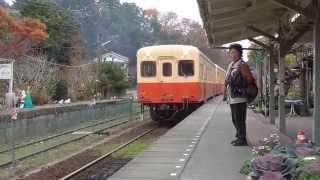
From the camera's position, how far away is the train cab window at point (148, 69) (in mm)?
24812

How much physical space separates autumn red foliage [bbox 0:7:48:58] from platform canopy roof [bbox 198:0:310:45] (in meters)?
22.5

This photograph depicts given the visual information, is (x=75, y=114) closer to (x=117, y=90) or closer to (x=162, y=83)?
(x=162, y=83)

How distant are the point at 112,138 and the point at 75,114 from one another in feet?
15.2

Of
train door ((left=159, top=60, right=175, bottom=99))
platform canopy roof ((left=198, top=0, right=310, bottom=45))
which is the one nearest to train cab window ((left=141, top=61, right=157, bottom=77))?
train door ((left=159, top=60, right=175, bottom=99))

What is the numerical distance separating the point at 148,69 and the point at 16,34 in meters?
18.8

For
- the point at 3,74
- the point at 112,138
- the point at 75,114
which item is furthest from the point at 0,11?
the point at 3,74

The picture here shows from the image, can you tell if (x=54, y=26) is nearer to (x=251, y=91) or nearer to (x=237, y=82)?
(x=237, y=82)

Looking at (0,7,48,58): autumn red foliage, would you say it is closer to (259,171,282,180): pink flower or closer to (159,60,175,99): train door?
(159,60,175,99): train door

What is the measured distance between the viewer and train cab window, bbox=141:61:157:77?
81.4 ft

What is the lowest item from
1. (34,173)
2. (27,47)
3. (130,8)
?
(34,173)

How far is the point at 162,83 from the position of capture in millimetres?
24594

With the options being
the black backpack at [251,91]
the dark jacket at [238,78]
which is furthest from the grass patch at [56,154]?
the black backpack at [251,91]

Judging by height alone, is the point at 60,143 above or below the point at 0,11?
below

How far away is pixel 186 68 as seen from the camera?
24859 mm
